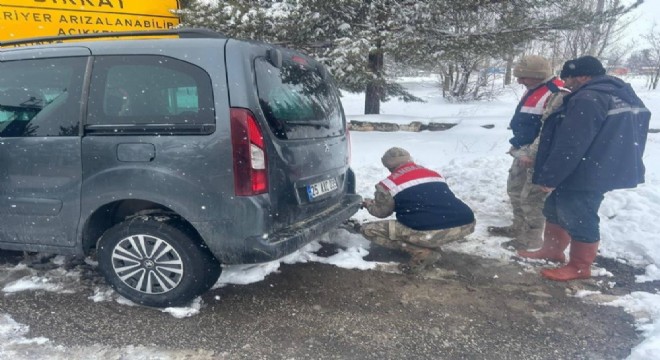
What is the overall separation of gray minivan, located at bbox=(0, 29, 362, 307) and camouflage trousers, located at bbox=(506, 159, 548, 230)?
2.24 metres

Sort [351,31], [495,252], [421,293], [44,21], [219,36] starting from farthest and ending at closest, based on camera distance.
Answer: [351,31], [44,21], [495,252], [421,293], [219,36]

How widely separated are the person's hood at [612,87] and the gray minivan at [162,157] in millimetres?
2111

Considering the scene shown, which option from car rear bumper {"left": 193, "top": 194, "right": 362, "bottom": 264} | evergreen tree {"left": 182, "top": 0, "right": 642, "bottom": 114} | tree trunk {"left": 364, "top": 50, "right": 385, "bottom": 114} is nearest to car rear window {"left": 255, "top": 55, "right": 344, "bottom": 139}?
car rear bumper {"left": 193, "top": 194, "right": 362, "bottom": 264}

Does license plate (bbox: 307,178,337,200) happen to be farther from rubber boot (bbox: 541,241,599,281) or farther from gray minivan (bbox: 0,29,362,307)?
rubber boot (bbox: 541,241,599,281)

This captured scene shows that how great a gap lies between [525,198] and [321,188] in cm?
236

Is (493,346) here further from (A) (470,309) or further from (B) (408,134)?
(B) (408,134)

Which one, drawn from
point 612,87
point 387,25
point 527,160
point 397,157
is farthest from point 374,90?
point 612,87

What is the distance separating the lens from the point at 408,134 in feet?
33.0

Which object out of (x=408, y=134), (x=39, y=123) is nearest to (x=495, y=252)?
(x=39, y=123)

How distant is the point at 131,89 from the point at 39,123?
76 centimetres

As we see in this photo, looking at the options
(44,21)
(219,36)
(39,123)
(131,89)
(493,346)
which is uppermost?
(44,21)

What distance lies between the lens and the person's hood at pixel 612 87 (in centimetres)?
339

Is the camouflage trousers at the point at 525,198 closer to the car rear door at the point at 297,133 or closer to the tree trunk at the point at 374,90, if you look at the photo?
the car rear door at the point at 297,133

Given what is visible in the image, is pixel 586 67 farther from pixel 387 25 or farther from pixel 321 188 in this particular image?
pixel 387 25
